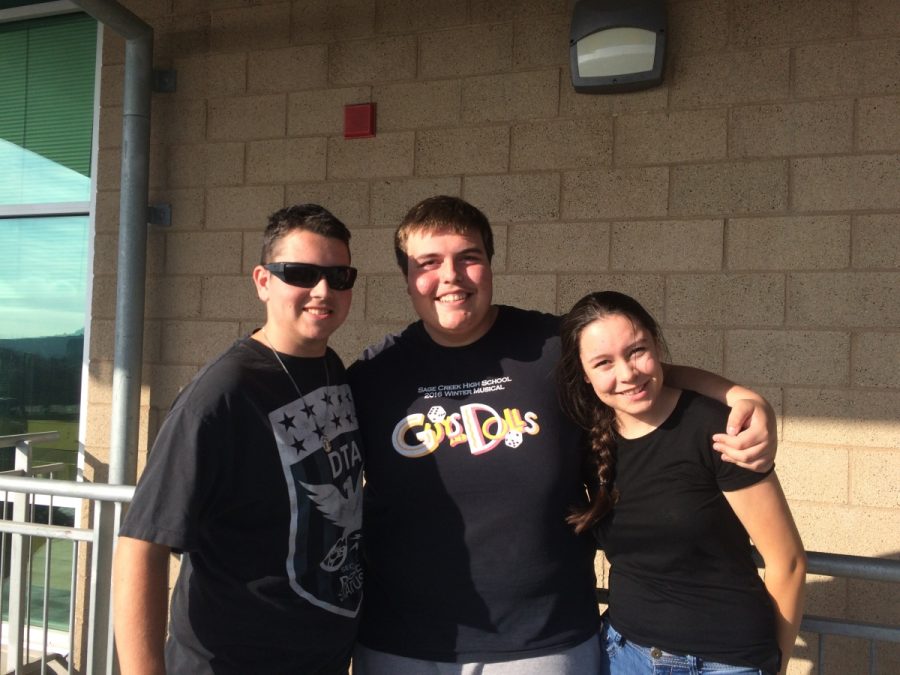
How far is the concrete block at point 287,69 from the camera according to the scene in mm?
3939

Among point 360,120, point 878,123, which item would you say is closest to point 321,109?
point 360,120

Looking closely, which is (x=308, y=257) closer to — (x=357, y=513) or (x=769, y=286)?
(x=357, y=513)

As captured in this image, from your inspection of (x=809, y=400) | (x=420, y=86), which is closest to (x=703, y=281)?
(x=809, y=400)

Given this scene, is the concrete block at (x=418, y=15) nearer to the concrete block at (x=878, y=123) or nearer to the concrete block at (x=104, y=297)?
the concrete block at (x=878, y=123)

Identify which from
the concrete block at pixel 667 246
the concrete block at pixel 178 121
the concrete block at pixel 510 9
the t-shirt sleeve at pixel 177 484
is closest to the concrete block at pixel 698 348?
the concrete block at pixel 667 246

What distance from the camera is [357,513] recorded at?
70.9 inches

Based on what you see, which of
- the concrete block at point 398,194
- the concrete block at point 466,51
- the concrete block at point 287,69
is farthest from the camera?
the concrete block at point 287,69

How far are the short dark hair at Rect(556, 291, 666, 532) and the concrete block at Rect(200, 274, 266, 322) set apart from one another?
8.20 ft

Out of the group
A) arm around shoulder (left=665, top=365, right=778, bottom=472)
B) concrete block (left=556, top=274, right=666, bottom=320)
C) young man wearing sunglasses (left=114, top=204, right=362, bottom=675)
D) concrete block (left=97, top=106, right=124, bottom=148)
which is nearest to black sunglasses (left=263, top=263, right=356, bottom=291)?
young man wearing sunglasses (left=114, top=204, right=362, bottom=675)

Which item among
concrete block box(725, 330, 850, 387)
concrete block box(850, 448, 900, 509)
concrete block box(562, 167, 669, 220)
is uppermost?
concrete block box(562, 167, 669, 220)

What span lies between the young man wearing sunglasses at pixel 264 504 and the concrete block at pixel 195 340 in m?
2.37

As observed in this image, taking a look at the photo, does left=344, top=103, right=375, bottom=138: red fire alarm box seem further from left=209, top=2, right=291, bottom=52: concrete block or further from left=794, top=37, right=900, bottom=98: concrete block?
left=794, top=37, right=900, bottom=98: concrete block

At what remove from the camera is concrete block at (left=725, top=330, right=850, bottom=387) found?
3117 mm

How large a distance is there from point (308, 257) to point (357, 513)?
1.96 feet
